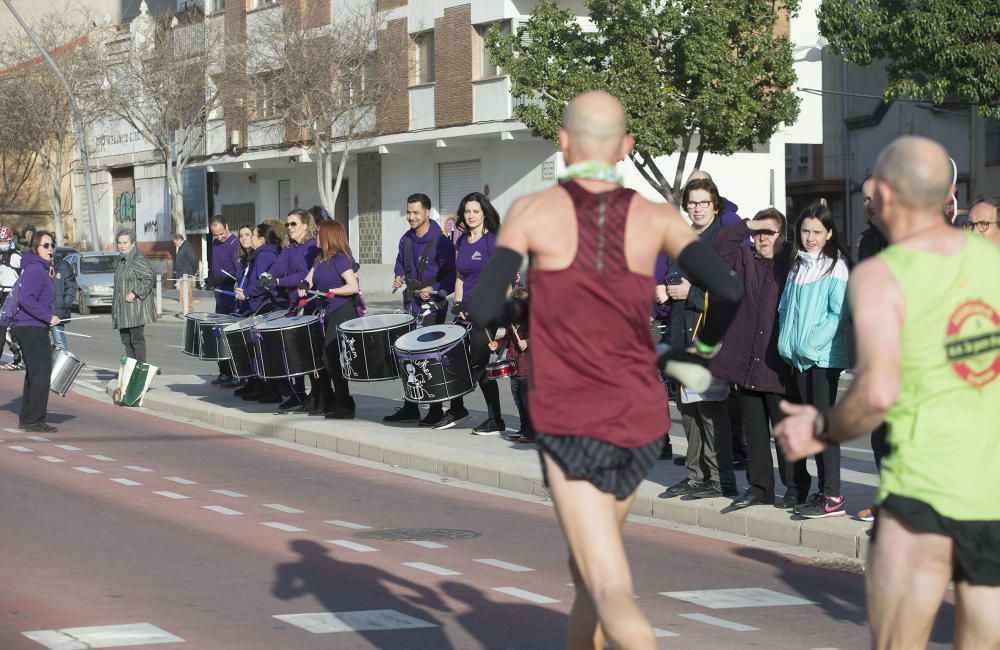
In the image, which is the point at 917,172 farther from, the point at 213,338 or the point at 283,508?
the point at 213,338

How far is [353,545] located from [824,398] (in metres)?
2.86

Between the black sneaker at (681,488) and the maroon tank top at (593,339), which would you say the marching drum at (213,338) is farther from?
the maroon tank top at (593,339)

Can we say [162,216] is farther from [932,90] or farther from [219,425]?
[219,425]

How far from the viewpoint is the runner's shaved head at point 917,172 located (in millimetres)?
3994

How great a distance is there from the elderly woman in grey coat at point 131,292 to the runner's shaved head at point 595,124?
13755mm

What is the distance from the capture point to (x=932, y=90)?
25.0 m

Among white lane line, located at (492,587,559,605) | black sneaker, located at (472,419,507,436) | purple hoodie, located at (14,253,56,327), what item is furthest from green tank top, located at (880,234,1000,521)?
purple hoodie, located at (14,253,56,327)

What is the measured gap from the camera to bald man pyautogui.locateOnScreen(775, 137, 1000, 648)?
3.99 meters

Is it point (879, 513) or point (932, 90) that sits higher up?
point (932, 90)

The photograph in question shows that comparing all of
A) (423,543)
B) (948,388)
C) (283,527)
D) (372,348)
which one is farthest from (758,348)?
(948,388)

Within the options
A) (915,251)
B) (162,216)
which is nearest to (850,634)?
(915,251)

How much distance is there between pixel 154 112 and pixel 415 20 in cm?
1154

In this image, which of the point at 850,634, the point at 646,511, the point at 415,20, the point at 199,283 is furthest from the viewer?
the point at 199,283

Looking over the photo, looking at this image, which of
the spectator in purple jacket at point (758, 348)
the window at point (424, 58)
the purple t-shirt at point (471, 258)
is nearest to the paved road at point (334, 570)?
the spectator in purple jacket at point (758, 348)
